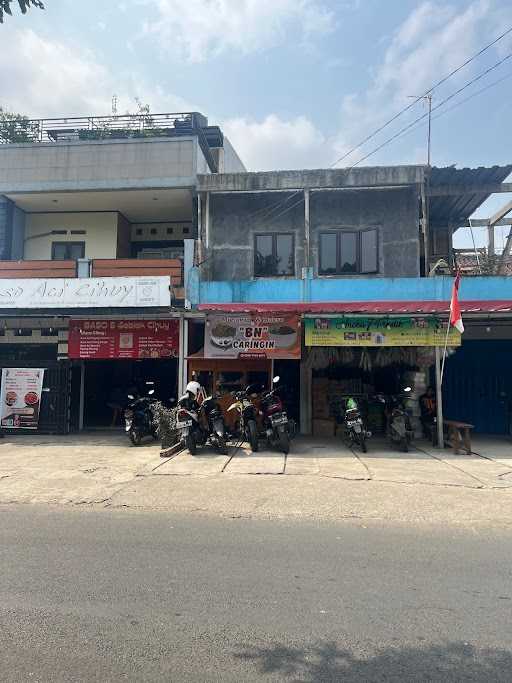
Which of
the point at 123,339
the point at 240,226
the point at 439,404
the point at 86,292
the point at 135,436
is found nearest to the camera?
the point at 439,404

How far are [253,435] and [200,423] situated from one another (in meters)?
1.19

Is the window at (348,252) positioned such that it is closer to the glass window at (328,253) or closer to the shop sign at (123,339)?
the glass window at (328,253)

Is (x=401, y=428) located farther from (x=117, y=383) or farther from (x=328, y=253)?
(x=117, y=383)

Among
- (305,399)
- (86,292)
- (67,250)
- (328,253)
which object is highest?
(67,250)

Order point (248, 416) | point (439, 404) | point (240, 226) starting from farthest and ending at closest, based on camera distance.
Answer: point (240, 226)
point (439, 404)
point (248, 416)

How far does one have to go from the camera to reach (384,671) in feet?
9.23

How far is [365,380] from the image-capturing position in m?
13.7

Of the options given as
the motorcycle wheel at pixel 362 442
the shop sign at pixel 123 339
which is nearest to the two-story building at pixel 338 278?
the shop sign at pixel 123 339

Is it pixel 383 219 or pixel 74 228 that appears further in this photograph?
pixel 74 228

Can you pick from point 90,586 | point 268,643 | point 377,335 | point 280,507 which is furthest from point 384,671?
point 377,335

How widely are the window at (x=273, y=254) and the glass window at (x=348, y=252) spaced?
4.93ft

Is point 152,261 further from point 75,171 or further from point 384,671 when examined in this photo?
point 384,671

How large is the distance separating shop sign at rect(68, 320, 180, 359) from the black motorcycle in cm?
139

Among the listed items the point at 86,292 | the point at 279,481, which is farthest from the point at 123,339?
the point at 279,481
